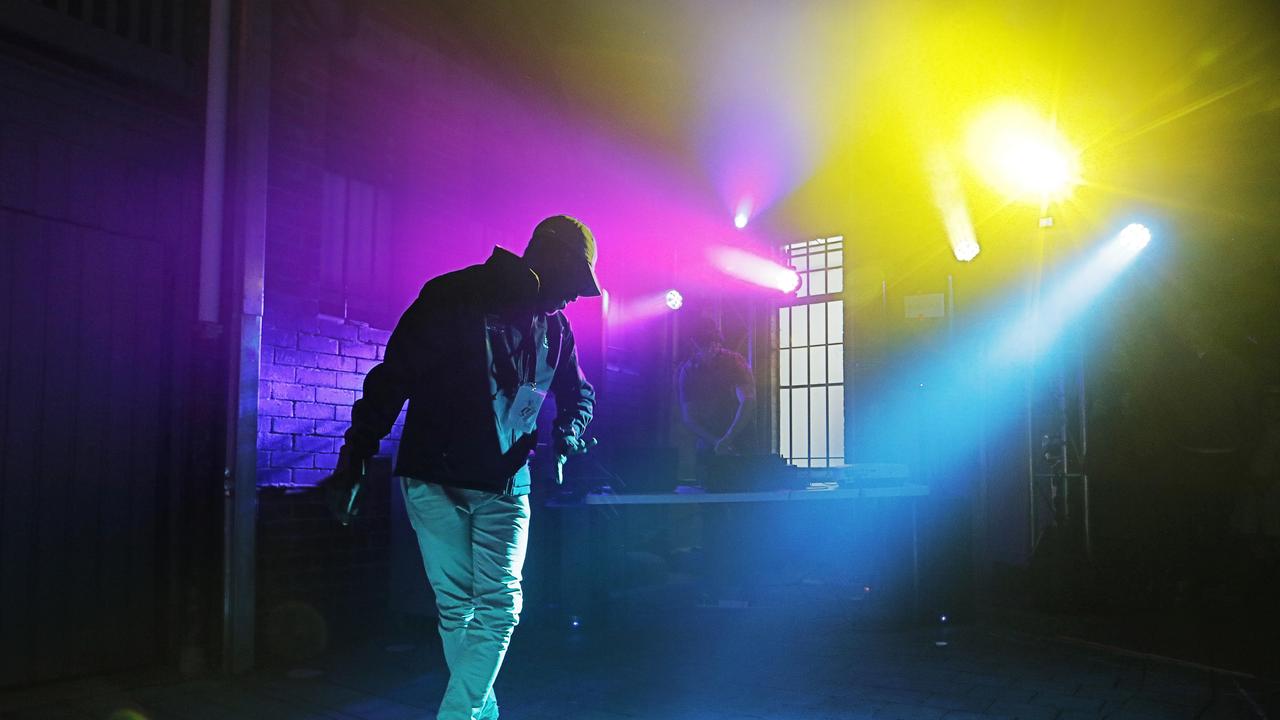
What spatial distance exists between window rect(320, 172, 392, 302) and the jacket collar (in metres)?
2.63

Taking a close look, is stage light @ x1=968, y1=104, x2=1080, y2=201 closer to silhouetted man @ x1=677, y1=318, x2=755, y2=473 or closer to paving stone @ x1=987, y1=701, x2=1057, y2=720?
silhouetted man @ x1=677, y1=318, x2=755, y2=473

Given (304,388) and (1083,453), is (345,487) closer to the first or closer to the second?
(304,388)

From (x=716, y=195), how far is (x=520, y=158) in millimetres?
3841

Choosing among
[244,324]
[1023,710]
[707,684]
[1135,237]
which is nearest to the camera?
[1023,710]

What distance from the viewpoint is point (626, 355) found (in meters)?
8.51

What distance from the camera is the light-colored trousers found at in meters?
2.50

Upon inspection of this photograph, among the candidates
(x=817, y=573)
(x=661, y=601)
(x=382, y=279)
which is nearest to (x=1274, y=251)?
(x=817, y=573)

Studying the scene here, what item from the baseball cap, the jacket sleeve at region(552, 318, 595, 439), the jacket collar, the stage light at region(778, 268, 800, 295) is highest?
the stage light at region(778, 268, 800, 295)

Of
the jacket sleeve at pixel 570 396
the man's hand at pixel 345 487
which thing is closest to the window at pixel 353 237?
the jacket sleeve at pixel 570 396

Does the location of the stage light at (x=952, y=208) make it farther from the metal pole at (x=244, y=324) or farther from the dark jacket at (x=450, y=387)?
the dark jacket at (x=450, y=387)

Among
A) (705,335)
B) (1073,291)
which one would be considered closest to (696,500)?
(705,335)

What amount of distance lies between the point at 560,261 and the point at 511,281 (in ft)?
0.61

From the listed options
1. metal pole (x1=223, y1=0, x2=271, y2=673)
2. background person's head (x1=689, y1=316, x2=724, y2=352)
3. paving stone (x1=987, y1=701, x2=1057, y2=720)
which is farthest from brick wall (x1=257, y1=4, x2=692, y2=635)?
paving stone (x1=987, y1=701, x2=1057, y2=720)

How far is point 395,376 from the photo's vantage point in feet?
8.49
